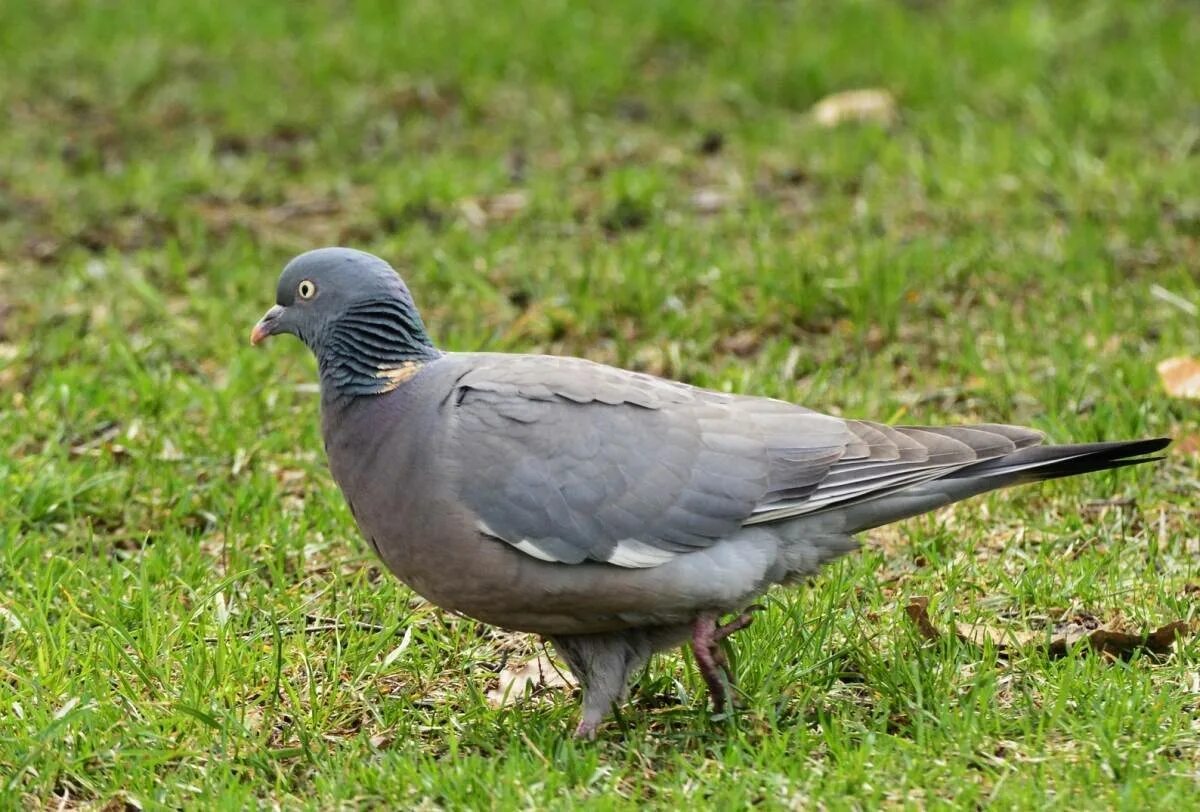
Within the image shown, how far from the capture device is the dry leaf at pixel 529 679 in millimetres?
4195

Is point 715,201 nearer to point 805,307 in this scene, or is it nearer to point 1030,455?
point 805,307

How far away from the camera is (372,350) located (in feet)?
13.5

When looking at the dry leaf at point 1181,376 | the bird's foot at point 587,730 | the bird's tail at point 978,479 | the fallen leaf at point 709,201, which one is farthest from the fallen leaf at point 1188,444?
the fallen leaf at point 709,201

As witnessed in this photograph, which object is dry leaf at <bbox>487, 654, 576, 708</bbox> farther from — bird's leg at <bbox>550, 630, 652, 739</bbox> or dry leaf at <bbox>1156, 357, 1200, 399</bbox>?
dry leaf at <bbox>1156, 357, 1200, 399</bbox>

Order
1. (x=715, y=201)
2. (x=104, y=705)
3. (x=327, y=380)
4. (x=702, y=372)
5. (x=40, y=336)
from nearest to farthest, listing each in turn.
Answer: (x=104, y=705) < (x=327, y=380) < (x=702, y=372) < (x=40, y=336) < (x=715, y=201)

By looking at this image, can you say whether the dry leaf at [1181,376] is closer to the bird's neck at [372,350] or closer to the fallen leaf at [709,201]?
the fallen leaf at [709,201]

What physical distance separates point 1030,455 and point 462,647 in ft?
5.19

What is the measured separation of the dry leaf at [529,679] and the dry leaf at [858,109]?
459cm

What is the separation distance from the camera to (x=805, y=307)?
6258 millimetres

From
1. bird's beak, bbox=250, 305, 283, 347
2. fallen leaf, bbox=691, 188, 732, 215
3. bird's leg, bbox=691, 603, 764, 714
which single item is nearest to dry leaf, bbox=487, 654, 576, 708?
bird's leg, bbox=691, 603, 764, 714

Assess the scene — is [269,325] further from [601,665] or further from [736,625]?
[736,625]

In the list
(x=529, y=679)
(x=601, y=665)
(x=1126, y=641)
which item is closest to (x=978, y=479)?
(x=1126, y=641)

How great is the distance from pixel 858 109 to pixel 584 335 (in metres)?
2.73

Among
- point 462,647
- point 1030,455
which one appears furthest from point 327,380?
point 1030,455
